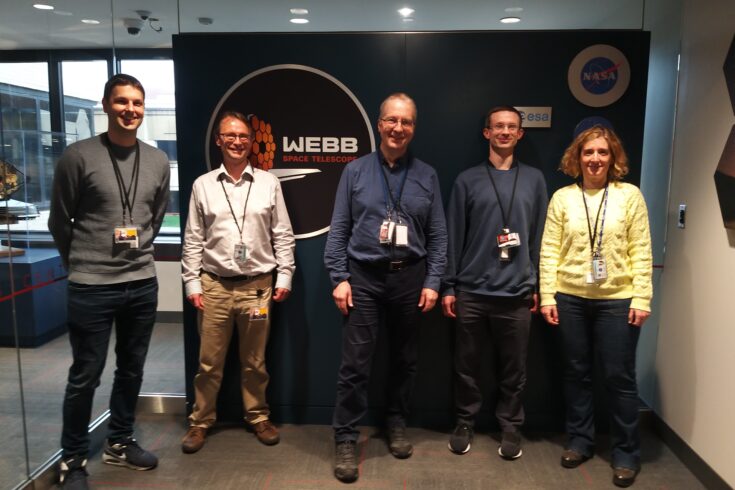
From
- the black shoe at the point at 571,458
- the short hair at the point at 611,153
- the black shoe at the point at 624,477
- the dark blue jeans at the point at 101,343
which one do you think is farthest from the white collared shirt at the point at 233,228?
the black shoe at the point at 624,477

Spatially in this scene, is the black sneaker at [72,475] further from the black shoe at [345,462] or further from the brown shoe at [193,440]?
→ the black shoe at [345,462]

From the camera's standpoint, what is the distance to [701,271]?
2.42m

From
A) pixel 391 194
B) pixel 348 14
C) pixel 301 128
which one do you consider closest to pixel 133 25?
pixel 348 14

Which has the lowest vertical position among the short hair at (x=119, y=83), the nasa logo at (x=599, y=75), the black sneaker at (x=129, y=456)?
the black sneaker at (x=129, y=456)

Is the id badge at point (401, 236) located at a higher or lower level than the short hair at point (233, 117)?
lower

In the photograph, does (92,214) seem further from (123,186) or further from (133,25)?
(133,25)

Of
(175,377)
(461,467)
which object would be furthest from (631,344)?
(175,377)

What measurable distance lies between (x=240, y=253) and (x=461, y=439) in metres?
1.42

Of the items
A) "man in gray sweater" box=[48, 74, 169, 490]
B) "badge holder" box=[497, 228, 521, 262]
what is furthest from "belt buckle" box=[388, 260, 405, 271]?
"man in gray sweater" box=[48, 74, 169, 490]

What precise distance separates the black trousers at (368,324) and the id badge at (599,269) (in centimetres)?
74

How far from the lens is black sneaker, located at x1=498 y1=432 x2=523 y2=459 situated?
2.51m

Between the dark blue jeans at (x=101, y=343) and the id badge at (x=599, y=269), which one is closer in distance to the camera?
the dark blue jeans at (x=101, y=343)

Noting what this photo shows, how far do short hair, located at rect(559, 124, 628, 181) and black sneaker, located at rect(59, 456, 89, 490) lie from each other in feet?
8.31

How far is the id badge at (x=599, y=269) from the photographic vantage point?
7.34 ft
